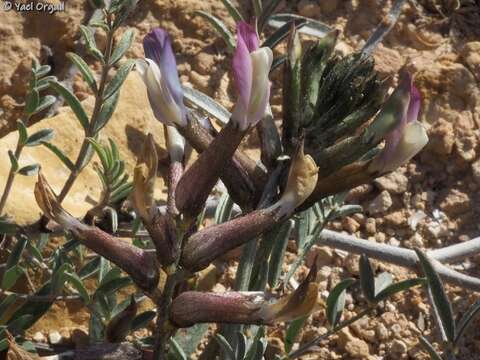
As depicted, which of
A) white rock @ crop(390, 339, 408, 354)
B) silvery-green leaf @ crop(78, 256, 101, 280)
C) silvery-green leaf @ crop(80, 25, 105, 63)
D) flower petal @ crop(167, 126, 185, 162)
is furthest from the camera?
white rock @ crop(390, 339, 408, 354)

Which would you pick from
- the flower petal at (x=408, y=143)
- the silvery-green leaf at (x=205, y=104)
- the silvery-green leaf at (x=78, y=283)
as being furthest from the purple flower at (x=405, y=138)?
the silvery-green leaf at (x=78, y=283)

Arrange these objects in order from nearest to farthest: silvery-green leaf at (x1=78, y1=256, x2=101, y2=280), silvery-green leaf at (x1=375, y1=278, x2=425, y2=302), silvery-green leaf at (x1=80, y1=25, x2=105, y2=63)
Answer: silvery-green leaf at (x1=375, y1=278, x2=425, y2=302) < silvery-green leaf at (x1=80, y1=25, x2=105, y2=63) < silvery-green leaf at (x1=78, y1=256, x2=101, y2=280)

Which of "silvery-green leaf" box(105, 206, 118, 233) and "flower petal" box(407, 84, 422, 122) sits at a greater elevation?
"flower petal" box(407, 84, 422, 122)

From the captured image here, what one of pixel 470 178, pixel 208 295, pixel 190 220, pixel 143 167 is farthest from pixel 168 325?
pixel 470 178

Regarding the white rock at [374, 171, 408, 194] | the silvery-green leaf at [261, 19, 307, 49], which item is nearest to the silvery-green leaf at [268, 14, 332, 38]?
the silvery-green leaf at [261, 19, 307, 49]

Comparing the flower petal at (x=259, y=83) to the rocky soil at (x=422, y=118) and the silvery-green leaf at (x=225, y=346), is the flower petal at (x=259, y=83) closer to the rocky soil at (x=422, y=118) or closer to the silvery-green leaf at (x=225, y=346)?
the silvery-green leaf at (x=225, y=346)

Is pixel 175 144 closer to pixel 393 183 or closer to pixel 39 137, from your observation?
pixel 39 137

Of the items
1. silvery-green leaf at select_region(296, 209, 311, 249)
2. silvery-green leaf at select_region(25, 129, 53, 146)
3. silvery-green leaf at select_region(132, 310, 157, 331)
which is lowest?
silvery-green leaf at select_region(132, 310, 157, 331)

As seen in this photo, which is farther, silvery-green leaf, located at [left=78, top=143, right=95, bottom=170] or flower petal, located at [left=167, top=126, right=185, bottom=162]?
silvery-green leaf, located at [left=78, top=143, right=95, bottom=170]

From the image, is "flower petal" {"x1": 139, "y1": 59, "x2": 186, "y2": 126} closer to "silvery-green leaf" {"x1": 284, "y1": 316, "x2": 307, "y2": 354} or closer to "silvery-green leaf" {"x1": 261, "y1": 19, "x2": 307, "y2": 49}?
"silvery-green leaf" {"x1": 284, "y1": 316, "x2": 307, "y2": 354}
